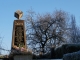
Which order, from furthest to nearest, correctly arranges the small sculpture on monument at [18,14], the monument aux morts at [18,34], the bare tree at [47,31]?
the bare tree at [47,31] < the small sculpture on monument at [18,14] < the monument aux morts at [18,34]


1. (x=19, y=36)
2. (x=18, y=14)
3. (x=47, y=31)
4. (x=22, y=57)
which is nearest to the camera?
(x=22, y=57)

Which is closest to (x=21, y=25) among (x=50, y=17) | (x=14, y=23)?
(x=14, y=23)

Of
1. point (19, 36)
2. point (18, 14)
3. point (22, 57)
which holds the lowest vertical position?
point (22, 57)

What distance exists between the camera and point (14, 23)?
19.5 meters

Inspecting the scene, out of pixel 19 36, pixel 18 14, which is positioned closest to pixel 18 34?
pixel 19 36

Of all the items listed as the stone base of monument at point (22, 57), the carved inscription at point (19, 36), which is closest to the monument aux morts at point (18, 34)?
the carved inscription at point (19, 36)

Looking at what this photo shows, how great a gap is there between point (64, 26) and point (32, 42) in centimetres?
470

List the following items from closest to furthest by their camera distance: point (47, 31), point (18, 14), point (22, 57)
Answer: point (22, 57)
point (18, 14)
point (47, 31)

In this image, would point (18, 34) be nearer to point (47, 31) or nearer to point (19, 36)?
point (19, 36)

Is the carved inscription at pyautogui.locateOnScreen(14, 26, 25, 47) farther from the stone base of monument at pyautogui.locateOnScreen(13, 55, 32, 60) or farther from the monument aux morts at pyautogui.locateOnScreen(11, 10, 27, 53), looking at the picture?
the stone base of monument at pyautogui.locateOnScreen(13, 55, 32, 60)

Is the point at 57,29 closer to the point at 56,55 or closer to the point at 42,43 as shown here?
the point at 42,43

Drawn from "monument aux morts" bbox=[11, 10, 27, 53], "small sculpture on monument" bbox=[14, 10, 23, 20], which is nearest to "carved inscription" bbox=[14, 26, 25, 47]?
"monument aux morts" bbox=[11, 10, 27, 53]

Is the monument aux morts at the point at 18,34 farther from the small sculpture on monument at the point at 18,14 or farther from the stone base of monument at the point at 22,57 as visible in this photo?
the stone base of monument at the point at 22,57

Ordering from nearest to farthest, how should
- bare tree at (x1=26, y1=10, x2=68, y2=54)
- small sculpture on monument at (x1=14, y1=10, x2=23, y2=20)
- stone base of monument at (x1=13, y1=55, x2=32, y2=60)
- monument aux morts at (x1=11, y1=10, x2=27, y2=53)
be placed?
1. stone base of monument at (x1=13, y1=55, x2=32, y2=60)
2. monument aux morts at (x1=11, y1=10, x2=27, y2=53)
3. small sculpture on monument at (x1=14, y1=10, x2=23, y2=20)
4. bare tree at (x1=26, y1=10, x2=68, y2=54)
